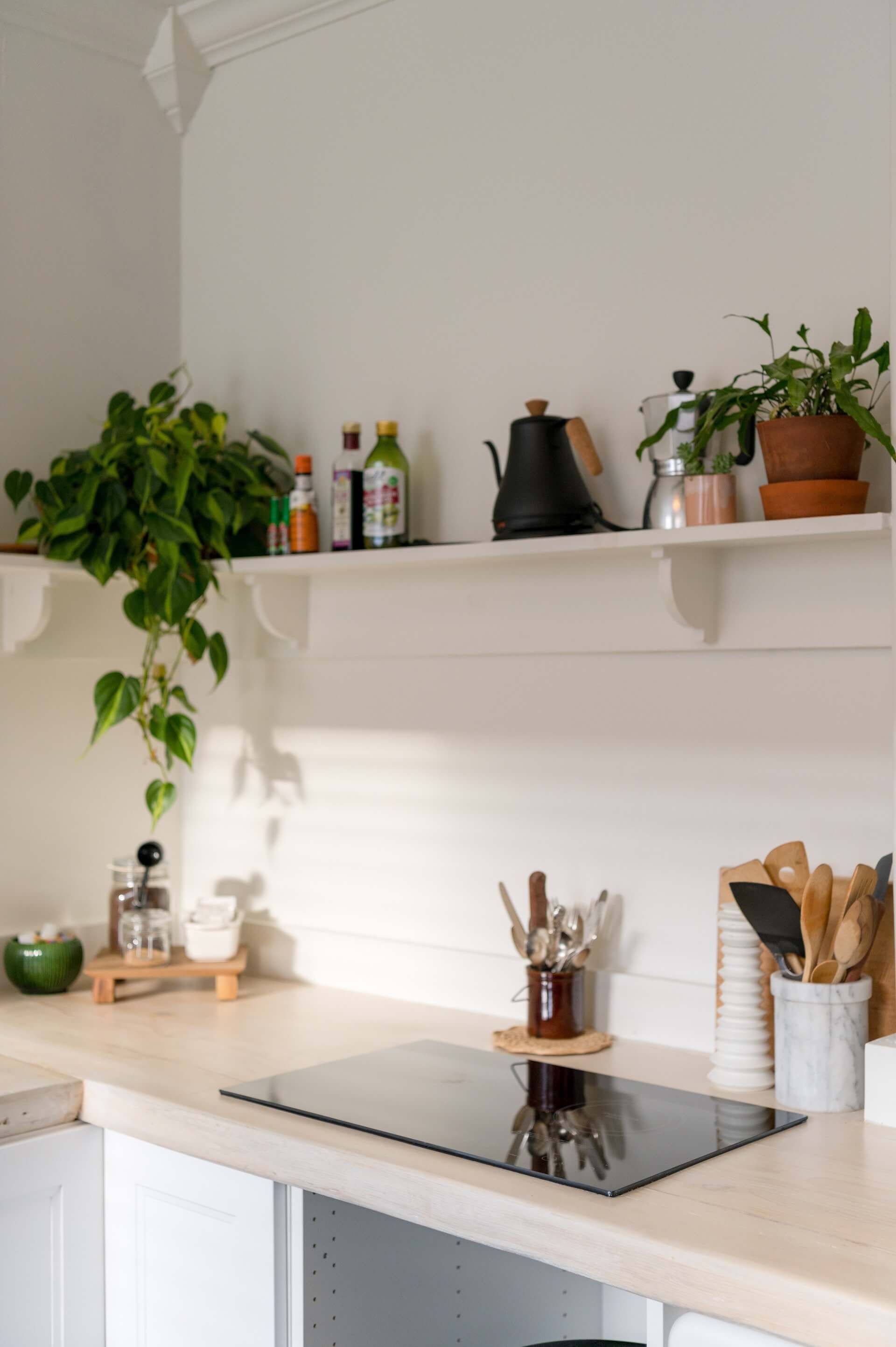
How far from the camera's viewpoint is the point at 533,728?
2.11 metres

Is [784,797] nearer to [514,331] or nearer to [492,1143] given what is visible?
[492,1143]

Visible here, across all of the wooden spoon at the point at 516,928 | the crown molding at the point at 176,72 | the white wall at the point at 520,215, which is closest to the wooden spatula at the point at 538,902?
the wooden spoon at the point at 516,928

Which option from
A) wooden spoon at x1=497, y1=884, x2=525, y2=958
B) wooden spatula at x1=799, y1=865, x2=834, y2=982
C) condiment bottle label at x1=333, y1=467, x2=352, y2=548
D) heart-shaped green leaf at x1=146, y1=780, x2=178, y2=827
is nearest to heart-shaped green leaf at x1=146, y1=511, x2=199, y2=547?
condiment bottle label at x1=333, y1=467, x2=352, y2=548

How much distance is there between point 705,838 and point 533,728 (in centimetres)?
34

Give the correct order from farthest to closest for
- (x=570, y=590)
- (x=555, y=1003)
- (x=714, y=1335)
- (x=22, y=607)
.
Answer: (x=22, y=607), (x=570, y=590), (x=555, y=1003), (x=714, y=1335)

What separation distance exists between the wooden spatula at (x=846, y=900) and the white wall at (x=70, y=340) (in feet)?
4.52

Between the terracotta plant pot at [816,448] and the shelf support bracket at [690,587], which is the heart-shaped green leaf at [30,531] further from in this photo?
the terracotta plant pot at [816,448]

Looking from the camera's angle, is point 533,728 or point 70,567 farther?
point 70,567

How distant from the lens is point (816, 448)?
1642mm

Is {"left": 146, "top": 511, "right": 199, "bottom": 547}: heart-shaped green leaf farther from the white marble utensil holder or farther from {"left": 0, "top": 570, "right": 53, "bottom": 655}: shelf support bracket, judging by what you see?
the white marble utensil holder

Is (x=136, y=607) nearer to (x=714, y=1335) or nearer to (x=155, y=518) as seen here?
(x=155, y=518)

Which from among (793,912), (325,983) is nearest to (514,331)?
(793,912)

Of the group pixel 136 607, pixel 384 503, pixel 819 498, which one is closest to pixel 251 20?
pixel 384 503

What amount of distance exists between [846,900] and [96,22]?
2007 millimetres
